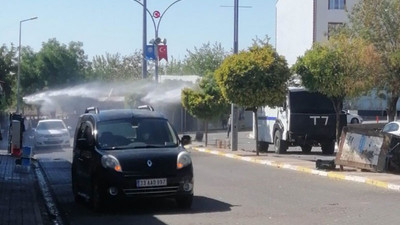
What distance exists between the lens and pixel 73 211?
15977 mm

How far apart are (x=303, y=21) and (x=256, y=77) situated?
45.0 meters

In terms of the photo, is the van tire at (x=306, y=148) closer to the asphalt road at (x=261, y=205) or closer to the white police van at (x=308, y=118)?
the white police van at (x=308, y=118)

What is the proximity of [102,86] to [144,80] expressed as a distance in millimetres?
24601

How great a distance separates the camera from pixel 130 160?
49.1ft

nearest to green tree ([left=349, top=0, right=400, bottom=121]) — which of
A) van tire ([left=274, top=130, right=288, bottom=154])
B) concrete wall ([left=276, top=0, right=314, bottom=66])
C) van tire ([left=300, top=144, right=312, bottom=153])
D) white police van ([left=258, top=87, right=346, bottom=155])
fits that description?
white police van ([left=258, top=87, right=346, bottom=155])

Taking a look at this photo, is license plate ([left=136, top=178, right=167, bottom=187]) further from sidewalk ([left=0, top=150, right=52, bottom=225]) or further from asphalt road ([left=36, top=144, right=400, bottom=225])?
sidewalk ([left=0, top=150, right=52, bottom=225])

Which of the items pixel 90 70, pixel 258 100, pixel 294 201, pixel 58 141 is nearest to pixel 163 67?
pixel 90 70

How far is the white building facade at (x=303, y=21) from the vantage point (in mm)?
73250

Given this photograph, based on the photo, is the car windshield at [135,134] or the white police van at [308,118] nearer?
the car windshield at [135,134]

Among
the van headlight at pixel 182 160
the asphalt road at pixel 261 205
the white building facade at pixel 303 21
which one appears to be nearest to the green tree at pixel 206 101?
the asphalt road at pixel 261 205

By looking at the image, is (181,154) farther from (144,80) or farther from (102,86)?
(102,86)

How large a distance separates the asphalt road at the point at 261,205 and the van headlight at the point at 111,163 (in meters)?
0.86

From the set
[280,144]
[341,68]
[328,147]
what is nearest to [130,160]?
[341,68]

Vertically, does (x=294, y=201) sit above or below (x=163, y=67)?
below
